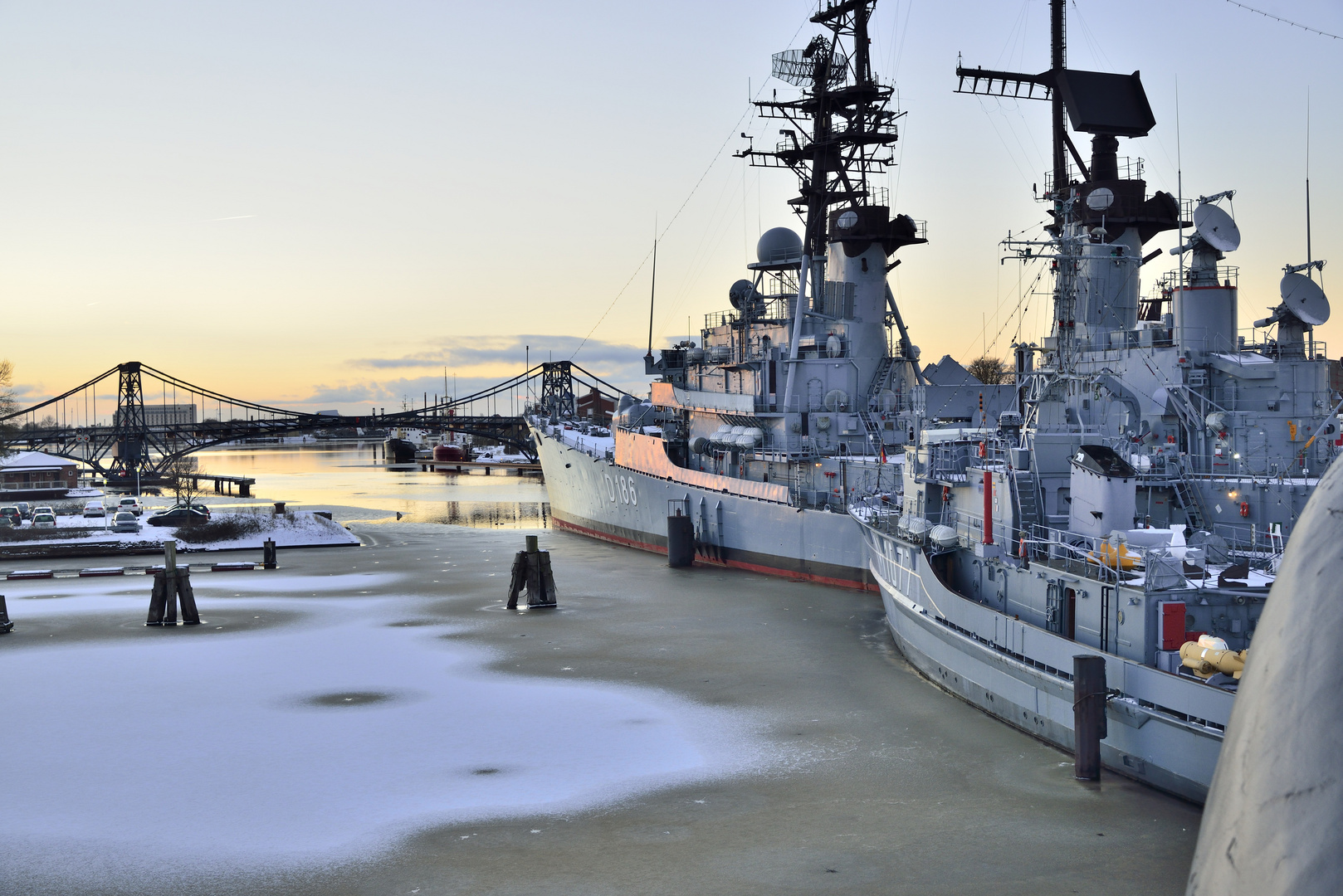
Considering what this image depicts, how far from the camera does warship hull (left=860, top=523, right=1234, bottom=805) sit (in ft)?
46.1

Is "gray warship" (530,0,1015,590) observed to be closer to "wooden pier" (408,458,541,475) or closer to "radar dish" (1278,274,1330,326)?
"radar dish" (1278,274,1330,326)

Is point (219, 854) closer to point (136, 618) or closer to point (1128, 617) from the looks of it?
point (1128, 617)

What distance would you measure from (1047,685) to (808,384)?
2460cm

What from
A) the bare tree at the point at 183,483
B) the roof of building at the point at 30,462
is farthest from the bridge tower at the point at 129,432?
the roof of building at the point at 30,462

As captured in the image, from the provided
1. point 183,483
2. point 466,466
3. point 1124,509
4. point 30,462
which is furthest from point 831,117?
point 466,466

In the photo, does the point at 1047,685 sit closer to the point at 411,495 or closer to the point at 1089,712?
the point at 1089,712

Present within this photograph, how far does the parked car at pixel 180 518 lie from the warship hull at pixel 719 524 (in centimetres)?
1837

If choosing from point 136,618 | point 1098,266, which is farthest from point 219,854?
point 1098,266

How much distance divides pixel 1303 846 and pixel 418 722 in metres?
18.9

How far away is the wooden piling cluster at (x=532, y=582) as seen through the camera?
1249 inches

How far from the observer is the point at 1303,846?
1956 millimetres

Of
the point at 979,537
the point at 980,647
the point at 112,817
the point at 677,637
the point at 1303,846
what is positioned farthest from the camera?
the point at 677,637

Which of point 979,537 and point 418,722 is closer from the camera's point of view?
point 418,722

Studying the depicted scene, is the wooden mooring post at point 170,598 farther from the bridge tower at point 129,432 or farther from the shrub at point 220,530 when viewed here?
the bridge tower at point 129,432
